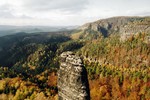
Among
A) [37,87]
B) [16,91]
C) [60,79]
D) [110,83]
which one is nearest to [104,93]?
[110,83]

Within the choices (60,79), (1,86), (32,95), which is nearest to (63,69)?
(60,79)

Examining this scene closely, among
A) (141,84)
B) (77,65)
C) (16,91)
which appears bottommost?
(141,84)

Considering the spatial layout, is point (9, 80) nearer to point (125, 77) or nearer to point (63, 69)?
point (125, 77)

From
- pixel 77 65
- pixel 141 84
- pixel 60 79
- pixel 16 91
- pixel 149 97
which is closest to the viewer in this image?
pixel 77 65

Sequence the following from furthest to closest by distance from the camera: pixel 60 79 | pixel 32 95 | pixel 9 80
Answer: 1. pixel 9 80
2. pixel 32 95
3. pixel 60 79

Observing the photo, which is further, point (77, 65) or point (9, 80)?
point (9, 80)

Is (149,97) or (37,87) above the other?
(37,87)

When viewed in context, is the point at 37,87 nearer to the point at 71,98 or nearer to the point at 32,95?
the point at 32,95
